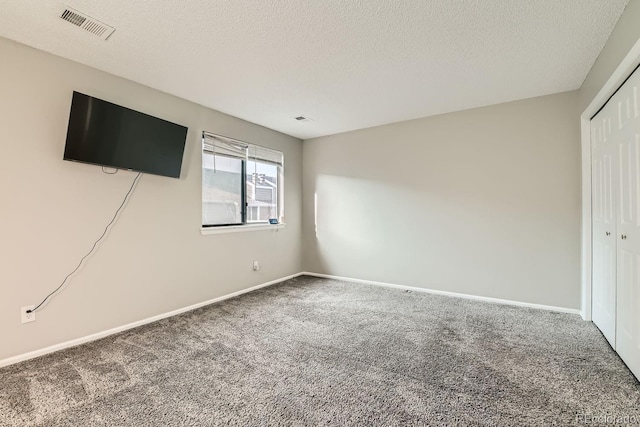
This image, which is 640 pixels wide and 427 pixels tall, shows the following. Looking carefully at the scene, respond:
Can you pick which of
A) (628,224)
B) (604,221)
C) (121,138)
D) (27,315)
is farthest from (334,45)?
(27,315)

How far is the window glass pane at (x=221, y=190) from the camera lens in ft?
11.8

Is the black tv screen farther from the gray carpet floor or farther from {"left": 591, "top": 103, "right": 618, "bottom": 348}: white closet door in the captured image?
{"left": 591, "top": 103, "right": 618, "bottom": 348}: white closet door

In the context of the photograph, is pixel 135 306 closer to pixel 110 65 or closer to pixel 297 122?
pixel 110 65

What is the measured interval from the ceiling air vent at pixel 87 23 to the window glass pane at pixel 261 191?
2180mm

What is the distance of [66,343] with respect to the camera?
243 cm

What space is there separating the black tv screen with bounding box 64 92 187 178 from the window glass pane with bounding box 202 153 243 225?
0.51 m

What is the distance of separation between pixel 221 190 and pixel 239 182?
0.32m

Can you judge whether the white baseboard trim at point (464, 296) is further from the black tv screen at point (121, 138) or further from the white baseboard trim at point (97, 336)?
the black tv screen at point (121, 138)

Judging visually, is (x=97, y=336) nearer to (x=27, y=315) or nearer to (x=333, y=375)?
(x=27, y=315)

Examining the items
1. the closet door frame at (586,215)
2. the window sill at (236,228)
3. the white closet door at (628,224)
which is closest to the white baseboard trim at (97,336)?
the window sill at (236,228)

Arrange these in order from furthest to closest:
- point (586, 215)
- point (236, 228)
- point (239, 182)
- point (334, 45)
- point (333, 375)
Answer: point (239, 182) < point (236, 228) < point (586, 215) < point (334, 45) < point (333, 375)

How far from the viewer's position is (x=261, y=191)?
4367mm

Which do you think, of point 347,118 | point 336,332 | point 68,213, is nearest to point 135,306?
point 68,213

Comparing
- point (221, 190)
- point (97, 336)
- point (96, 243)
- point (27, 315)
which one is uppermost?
point (221, 190)
